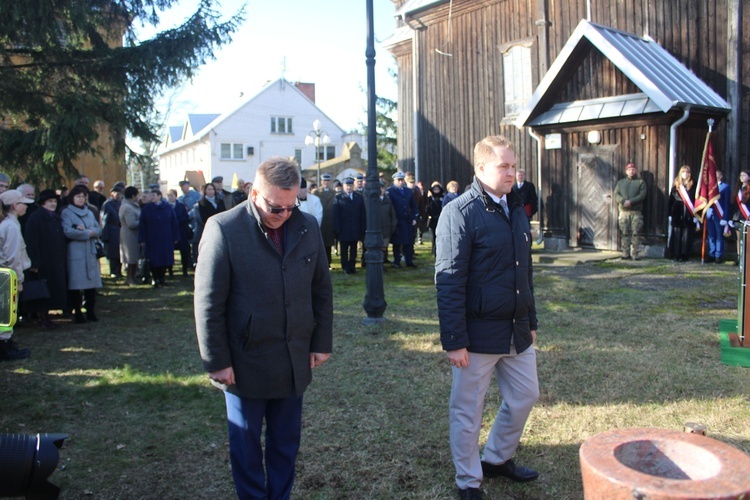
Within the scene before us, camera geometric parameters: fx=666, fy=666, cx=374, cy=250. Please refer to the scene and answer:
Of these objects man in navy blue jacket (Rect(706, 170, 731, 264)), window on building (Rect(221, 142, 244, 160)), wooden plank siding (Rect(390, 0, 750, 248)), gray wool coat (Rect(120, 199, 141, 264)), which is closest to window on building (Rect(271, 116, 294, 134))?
window on building (Rect(221, 142, 244, 160))

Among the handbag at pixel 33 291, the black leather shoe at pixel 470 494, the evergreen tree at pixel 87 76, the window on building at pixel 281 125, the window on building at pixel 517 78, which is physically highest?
the window on building at pixel 281 125

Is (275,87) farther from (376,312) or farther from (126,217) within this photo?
(376,312)

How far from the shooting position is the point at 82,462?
191 inches

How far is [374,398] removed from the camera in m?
6.02

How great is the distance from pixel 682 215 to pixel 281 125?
1742 inches

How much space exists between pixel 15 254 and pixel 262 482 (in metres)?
5.10

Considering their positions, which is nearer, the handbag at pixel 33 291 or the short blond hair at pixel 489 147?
the short blond hair at pixel 489 147

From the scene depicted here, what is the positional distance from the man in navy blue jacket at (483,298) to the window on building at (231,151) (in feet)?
165

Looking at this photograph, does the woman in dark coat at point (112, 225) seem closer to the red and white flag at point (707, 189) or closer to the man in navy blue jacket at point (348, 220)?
the man in navy blue jacket at point (348, 220)

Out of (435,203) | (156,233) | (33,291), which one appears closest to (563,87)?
(435,203)

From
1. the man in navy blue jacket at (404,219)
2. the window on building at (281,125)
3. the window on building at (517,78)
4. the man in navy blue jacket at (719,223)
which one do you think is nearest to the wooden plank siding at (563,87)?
the window on building at (517,78)

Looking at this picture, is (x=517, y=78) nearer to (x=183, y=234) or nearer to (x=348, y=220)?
(x=348, y=220)

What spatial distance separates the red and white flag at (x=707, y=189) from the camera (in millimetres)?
13000

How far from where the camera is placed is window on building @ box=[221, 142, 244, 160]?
2056 inches
